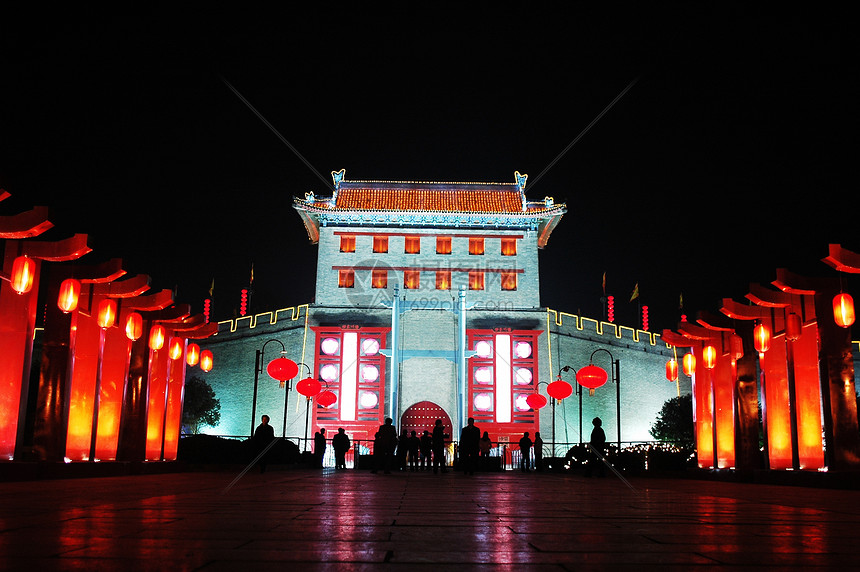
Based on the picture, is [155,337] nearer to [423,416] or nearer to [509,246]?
[423,416]

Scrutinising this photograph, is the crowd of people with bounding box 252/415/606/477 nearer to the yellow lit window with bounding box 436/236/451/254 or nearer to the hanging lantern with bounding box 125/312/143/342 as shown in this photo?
the hanging lantern with bounding box 125/312/143/342

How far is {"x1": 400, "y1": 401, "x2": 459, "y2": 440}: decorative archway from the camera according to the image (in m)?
28.2

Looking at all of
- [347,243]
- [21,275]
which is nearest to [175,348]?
[21,275]

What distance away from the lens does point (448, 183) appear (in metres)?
30.5

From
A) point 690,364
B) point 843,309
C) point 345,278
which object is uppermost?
point 345,278

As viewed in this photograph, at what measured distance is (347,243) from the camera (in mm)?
29672

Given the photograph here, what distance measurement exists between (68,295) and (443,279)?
19.7m

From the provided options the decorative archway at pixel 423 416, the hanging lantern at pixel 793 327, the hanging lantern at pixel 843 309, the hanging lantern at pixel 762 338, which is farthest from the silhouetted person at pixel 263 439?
the decorative archway at pixel 423 416

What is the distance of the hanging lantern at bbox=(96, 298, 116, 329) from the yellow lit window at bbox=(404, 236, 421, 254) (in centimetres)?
1848

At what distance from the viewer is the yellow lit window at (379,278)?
29303 mm

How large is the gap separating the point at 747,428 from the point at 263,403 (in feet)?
64.6

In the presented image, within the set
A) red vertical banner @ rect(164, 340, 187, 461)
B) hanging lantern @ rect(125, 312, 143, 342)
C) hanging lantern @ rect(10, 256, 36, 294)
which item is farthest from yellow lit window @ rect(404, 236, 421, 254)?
hanging lantern @ rect(10, 256, 36, 294)

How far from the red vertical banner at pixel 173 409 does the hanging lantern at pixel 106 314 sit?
303 cm

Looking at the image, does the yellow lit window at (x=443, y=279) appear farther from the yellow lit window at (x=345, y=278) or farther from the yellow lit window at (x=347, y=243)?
the yellow lit window at (x=347, y=243)
